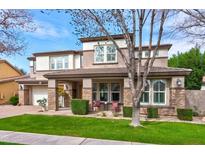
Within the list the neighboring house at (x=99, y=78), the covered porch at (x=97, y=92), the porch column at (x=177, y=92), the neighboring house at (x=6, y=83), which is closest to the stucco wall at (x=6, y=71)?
the neighboring house at (x=6, y=83)

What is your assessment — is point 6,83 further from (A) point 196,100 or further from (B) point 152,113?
(A) point 196,100

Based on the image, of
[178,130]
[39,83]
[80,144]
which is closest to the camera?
[80,144]

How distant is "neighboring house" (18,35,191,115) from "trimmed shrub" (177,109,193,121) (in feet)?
3.31

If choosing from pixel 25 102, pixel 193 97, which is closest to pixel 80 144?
pixel 193 97

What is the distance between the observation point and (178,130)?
33.1ft

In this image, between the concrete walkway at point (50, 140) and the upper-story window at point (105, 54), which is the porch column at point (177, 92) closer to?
the upper-story window at point (105, 54)

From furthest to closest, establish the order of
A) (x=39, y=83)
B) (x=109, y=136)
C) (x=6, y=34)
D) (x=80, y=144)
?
(x=39, y=83) < (x=6, y=34) < (x=109, y=136) < (x=80, y=144)

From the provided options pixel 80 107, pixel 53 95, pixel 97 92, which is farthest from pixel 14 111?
pixel 97 92

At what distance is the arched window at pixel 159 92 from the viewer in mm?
15672

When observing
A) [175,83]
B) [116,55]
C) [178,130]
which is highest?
[116,55]

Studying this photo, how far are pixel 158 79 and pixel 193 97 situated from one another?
3.16 meters

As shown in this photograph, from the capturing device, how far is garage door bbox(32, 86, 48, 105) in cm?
2315

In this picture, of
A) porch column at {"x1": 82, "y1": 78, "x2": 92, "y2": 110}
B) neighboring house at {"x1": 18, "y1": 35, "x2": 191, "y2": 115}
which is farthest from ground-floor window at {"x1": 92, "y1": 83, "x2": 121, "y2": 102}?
porch column at {"x1": 82, "y1": 78, "x2": 92, "y2": 110}
